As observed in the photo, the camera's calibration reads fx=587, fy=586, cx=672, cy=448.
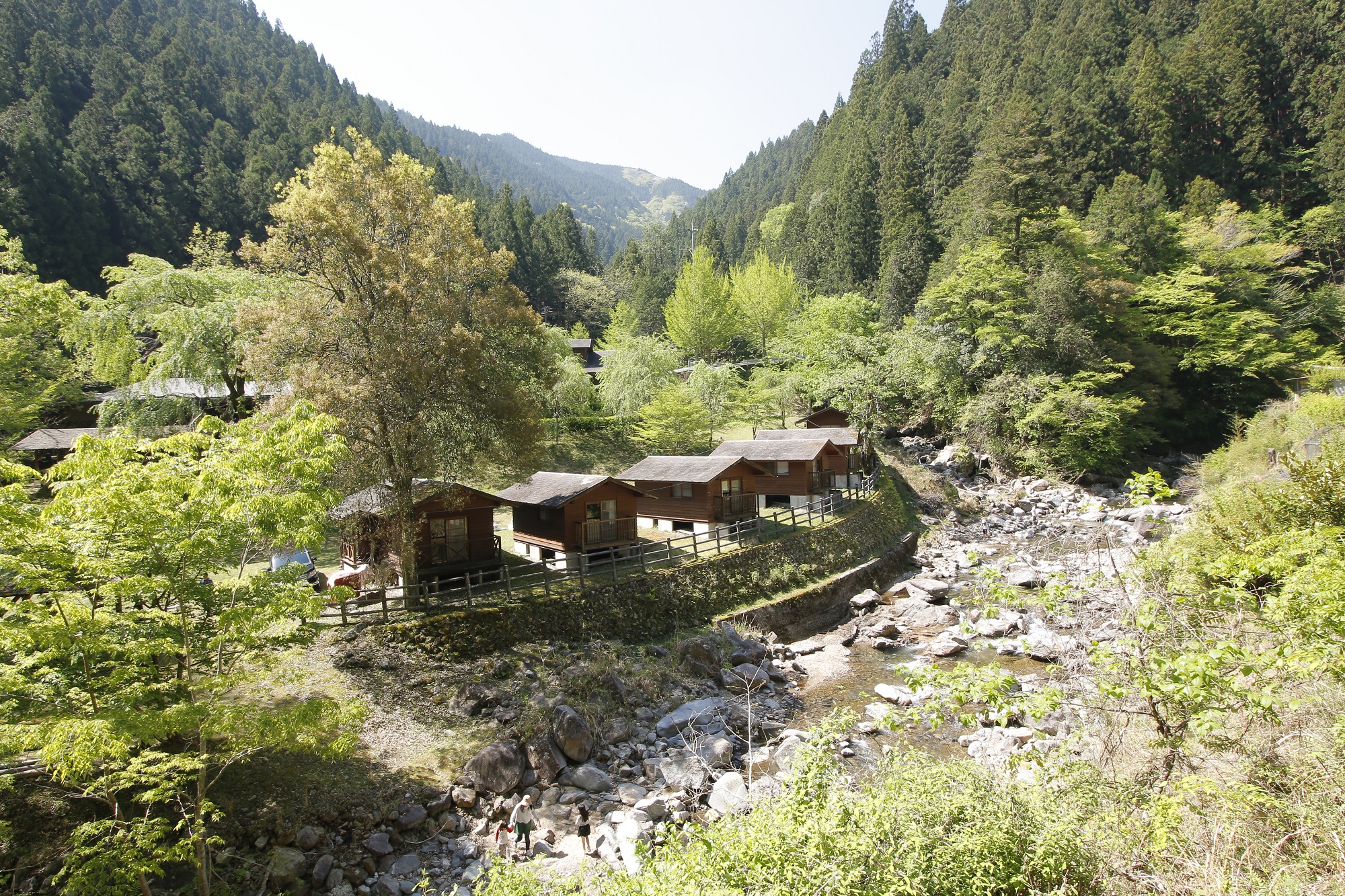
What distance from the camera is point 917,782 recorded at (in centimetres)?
683

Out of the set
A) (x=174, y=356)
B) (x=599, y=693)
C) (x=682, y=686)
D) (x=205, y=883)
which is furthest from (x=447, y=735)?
(x=174, y=356)

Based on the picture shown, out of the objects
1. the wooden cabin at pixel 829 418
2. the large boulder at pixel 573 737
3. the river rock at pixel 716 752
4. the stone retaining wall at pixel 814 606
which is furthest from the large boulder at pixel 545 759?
the wooden cabin at pixel 829 418

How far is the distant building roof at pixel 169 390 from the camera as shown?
814 inches

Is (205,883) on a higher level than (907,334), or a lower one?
lower

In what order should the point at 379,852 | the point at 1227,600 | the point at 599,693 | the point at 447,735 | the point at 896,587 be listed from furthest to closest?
1. the point at 896,587
2. the point at 599,693
3. the point at 447,735
4. the point at 379,852
5. the point at 1227,600

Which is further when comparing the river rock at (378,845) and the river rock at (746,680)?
the river rock at (746,680)

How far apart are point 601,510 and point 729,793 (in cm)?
1097

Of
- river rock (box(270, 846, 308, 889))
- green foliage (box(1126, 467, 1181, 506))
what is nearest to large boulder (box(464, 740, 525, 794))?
river rock (box(270, 846, 308, 889))

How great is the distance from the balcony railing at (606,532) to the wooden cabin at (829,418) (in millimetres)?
19678

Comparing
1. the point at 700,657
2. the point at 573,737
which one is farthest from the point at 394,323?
the point at 700,657

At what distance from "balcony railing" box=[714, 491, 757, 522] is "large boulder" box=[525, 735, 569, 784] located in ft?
44.3

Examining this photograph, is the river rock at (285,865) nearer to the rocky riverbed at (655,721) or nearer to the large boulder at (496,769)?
the rocky riverbed at (655,721)

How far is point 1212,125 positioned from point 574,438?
58754 millimetres

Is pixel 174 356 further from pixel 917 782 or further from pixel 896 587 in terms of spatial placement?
pixel 896 587
